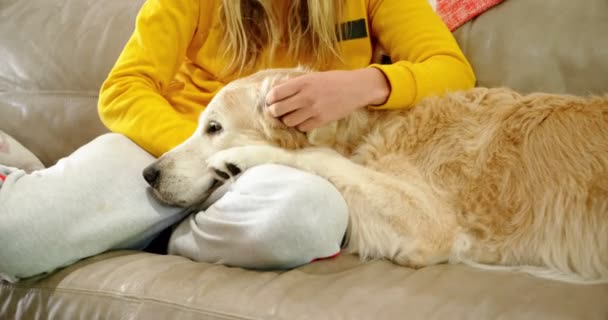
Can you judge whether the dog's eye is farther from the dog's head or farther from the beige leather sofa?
the beige leather sofa

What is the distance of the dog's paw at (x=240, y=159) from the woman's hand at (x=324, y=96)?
0.31 ft

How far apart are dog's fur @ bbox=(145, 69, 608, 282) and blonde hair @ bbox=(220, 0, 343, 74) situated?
0.71 feet

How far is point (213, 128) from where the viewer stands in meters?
1.44

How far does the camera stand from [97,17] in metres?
2.13

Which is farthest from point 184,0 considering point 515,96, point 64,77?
point 515,96

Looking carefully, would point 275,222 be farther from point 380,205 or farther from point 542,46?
point 542,46

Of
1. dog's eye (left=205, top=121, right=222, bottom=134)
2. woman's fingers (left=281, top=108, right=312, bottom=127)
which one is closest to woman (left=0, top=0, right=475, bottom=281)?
woman's fingers (left=281, top=108, right=312, bottom=127)

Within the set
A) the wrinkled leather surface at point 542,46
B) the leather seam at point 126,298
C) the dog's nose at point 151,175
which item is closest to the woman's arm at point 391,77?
the wrinkled leather surface at point 542,46

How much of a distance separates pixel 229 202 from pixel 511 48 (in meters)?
0.99

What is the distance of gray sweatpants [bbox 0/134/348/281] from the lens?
106 centimetres

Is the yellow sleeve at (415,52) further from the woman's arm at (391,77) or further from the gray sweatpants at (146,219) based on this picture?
the gray sweatpants at (146,219)

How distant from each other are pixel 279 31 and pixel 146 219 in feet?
2.35

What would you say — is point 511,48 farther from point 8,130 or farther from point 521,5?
point 8,130

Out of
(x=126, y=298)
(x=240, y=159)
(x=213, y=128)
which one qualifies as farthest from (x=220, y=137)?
(x=126, y=298)
